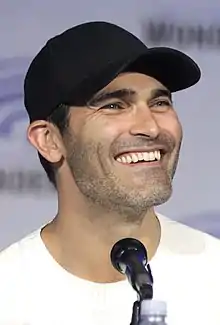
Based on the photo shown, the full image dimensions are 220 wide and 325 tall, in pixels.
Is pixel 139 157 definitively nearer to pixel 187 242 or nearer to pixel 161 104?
pixel 161 104

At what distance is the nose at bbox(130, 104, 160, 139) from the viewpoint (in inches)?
45.5

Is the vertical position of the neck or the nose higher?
the nose

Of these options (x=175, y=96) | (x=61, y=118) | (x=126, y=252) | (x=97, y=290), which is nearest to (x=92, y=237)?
(x=97, y=290)

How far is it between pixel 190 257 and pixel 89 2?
28.9 inches

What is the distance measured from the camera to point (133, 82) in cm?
119

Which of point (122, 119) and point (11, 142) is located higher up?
point (11, 142)

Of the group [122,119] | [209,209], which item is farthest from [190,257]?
[209,209]

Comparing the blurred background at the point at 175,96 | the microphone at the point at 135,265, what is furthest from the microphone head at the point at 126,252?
the blurred background at the point at 175,96

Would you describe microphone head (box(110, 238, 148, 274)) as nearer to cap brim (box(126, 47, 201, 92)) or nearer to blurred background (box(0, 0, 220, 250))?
cap brim (box(126, 47, 201, 92))

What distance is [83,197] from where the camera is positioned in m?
1.26

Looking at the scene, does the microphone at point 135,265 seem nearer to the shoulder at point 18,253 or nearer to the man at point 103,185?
the man at point 103,185

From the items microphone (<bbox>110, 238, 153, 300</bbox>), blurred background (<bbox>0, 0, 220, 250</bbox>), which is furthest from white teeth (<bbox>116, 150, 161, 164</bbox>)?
blurred background (<bbox>0, 0, 220, 250</bbox>)

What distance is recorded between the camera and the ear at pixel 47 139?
127cm

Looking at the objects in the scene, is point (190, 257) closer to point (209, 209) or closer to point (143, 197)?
point (143, 197)
